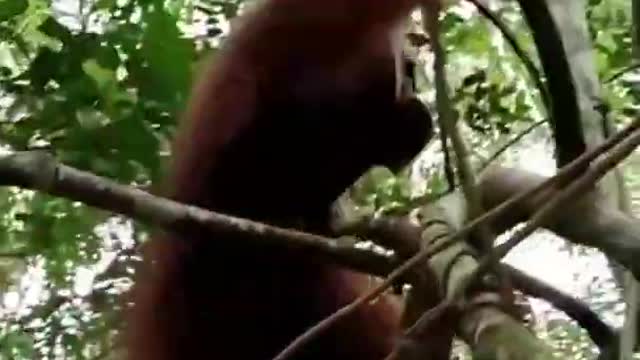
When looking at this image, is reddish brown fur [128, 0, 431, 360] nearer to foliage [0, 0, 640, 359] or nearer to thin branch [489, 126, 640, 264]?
foliage [0, 0, 640, 359]

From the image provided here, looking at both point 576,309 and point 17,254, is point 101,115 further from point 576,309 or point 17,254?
point 576,309

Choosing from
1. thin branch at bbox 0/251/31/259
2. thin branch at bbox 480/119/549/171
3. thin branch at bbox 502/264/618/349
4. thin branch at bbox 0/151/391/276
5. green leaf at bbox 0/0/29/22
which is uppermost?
green leaf at bbox 0/0/29/22

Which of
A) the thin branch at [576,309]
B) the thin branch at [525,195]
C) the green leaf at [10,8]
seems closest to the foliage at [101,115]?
the green leaf at [10,8]

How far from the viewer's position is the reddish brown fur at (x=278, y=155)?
1.19 metres

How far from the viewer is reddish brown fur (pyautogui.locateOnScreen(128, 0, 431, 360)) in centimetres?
119

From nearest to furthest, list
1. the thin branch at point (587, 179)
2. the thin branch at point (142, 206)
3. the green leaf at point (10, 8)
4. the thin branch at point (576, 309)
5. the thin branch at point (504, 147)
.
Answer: the thin branch at point (587, 179), the thin branch at point (142, 206), the thin branch at point (576, 309), the thin branch at point (504, 147), the green leaf at point (10, 8)

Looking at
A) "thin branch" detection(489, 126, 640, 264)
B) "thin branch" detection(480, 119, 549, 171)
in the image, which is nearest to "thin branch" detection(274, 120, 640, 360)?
"thin branch" detection(489, 126, 640, 264)

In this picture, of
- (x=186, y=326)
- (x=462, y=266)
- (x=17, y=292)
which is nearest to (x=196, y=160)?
(x=186, y=326)

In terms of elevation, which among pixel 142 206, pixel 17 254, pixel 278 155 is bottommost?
pixel 17 254

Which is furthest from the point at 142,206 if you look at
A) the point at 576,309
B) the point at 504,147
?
the point at 504,147

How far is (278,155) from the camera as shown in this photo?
4.00 feet

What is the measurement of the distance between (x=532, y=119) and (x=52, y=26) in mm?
680

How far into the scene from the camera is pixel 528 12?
104 cm

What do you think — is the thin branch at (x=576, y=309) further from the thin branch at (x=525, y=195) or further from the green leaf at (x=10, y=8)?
the green leaf at (x=10, y=8)
